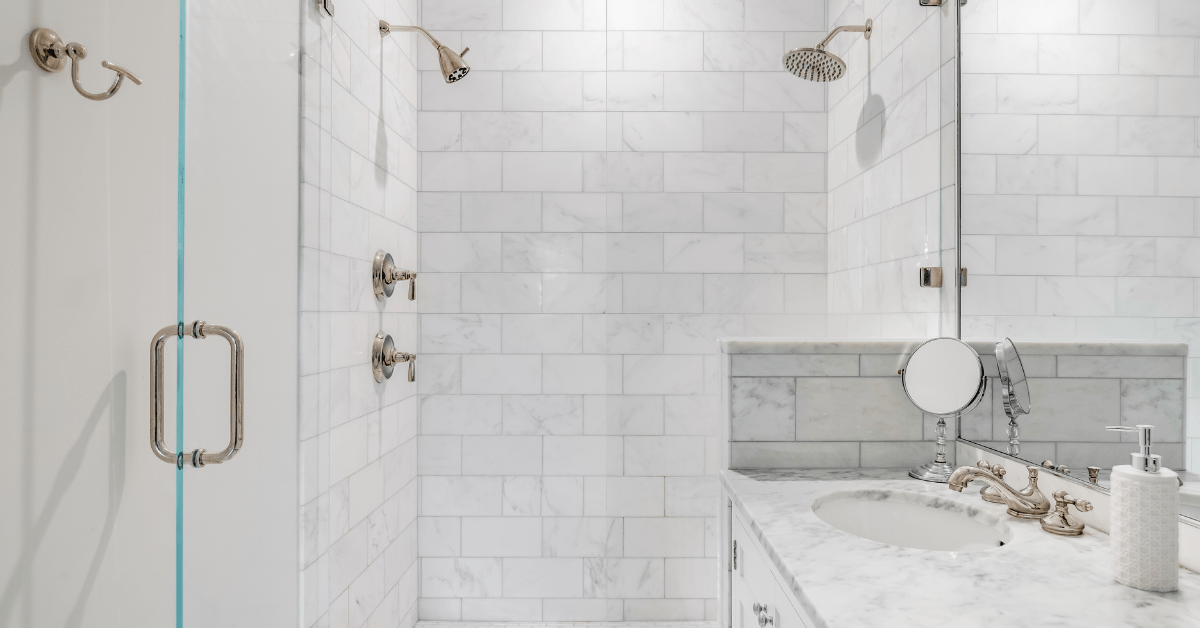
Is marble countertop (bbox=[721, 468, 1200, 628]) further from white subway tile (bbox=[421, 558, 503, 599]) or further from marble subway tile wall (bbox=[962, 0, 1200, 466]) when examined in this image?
white subway tile (bbox=[421, 558, 503, 599])

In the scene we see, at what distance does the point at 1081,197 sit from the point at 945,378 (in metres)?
0.47

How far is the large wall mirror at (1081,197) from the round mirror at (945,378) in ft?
0.31

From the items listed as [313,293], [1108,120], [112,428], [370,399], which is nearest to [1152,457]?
[1108,120]

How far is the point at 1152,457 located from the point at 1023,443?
0.54 m

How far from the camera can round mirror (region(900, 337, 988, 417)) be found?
132 centimetres

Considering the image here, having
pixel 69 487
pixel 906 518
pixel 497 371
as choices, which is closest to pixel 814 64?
pixel 906 518

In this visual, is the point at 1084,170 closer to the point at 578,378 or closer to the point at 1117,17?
the point at 1117,17

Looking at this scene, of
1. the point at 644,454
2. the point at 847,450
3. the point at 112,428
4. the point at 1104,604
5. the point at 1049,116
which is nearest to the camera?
the point at 1104,604

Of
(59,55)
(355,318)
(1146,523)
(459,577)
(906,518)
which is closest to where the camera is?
(1146,523)

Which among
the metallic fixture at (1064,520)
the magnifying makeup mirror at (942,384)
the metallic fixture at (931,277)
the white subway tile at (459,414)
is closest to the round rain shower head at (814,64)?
the metallic fixture at (931,277)

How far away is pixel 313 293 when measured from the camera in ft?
5.01

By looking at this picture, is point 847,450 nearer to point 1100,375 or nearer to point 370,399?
point 1100,375

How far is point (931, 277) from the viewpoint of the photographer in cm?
164

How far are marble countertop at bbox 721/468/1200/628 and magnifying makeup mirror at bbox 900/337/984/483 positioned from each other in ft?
0.90
